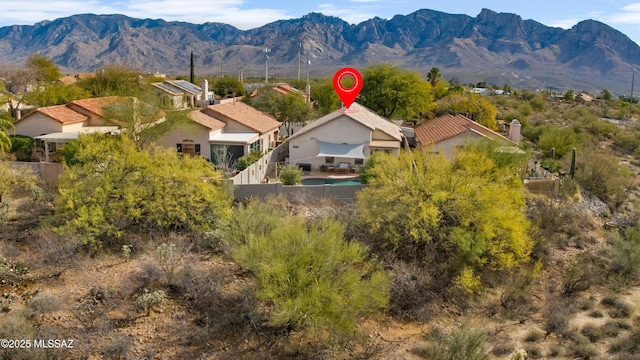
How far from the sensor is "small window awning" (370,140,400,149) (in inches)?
1559

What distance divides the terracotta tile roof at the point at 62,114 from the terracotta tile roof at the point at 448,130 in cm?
2577

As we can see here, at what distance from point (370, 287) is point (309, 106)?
3396 centimetres

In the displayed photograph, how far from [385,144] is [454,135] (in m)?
5.07

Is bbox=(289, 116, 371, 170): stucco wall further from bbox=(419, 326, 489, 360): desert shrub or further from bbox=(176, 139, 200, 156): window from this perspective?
bbox=(419, 326, 489, 360): desert shrub

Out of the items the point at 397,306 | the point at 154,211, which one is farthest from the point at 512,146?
the point at 154,211

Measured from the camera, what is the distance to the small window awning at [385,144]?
3959 cm

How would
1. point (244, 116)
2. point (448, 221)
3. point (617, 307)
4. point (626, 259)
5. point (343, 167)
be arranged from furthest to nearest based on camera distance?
point (244, 116) → point (343, 167) → point (626, 259) → point (448, 221) → point (617, 307)

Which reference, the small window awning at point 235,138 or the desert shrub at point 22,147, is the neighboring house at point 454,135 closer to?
the small window awning at point 235,138

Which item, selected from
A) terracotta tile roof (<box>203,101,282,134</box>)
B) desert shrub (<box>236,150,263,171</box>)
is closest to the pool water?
desert shrub (<box>236,150,263,171</box>)

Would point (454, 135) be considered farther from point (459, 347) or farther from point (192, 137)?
point (459, 347)

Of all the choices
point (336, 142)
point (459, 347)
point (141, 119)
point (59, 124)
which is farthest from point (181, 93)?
point (459, 347)

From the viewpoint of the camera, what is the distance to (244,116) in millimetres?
44594

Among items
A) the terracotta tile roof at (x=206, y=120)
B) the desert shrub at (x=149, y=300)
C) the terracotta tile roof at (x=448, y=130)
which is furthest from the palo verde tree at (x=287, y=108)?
the desert shrub at (x=149, y=300)

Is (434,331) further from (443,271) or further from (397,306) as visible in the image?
(443,271)
